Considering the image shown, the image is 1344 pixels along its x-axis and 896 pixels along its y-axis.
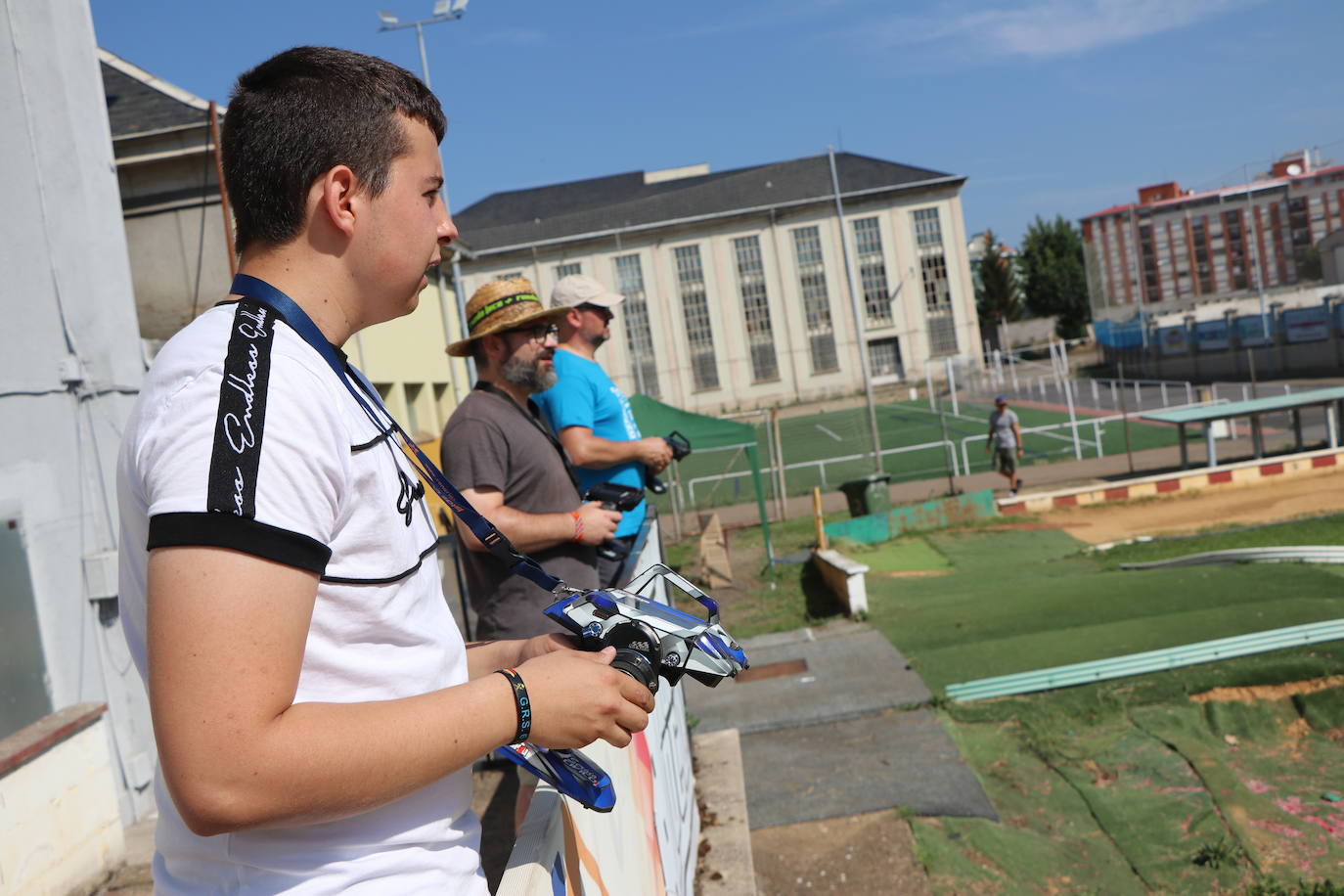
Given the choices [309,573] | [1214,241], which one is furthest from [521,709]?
[1214,241]

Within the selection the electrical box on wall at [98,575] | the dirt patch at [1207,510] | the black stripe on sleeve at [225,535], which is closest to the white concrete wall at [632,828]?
the black stripe on sleeve at [225,535]

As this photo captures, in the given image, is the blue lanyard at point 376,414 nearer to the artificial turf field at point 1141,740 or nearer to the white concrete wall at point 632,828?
the white concrete wall at point 632,828

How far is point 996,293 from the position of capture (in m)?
94.0

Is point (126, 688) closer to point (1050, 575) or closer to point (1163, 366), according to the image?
point (1050, 575)

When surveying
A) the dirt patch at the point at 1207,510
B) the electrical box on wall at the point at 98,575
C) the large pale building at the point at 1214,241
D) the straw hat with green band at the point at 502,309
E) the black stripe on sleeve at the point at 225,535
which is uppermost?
the large pale building at the point at 1214,241

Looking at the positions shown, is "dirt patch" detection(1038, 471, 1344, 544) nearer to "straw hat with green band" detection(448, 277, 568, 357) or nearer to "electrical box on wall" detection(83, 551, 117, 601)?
"straw hat with green band" detection(448, 277, 568, 357)

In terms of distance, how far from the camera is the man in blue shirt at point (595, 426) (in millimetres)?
4773

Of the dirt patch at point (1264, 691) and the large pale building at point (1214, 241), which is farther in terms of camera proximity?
the large pale building at point (1214, 241)

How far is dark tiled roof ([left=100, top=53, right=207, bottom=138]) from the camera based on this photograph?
1120 centimetres

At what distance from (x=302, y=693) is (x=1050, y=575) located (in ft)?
38.7

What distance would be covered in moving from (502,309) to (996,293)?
312 feet

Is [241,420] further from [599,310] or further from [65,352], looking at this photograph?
[65,352]

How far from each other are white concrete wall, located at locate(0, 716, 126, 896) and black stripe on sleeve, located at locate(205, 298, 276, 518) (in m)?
4.20

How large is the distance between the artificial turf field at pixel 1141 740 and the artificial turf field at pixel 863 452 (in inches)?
531
